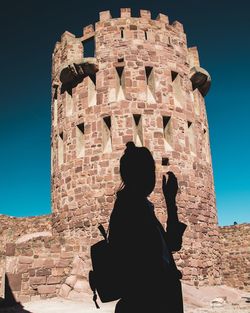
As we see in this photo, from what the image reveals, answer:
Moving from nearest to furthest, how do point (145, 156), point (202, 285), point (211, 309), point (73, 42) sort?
point (145, 156)
point (211, 309)
point (202, 285)
point (73, 42)

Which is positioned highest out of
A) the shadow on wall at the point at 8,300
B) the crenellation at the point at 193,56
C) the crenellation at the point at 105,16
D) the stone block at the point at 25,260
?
the crenellation at the point at 105,16

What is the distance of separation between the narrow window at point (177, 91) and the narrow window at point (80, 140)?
3.60 metres

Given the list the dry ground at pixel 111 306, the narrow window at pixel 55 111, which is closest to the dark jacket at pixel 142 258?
the dry ground at pixel 111 306

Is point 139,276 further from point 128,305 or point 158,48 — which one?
point 158,48

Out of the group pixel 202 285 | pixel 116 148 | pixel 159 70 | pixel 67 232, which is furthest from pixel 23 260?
pixel 159 70

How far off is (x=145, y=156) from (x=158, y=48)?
12.2m

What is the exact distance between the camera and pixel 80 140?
1354cm

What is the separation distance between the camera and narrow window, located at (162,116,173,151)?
518 inches

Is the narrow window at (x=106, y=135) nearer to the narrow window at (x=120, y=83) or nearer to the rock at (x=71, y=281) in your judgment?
the narrow window at (x=120, y=83)

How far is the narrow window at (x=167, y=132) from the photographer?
1315cm

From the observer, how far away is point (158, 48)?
45.8 ft

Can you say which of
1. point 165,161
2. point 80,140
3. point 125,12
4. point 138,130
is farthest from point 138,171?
point 125,12

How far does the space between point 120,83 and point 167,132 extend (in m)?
2.44

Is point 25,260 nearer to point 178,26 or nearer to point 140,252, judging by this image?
point 140,252
